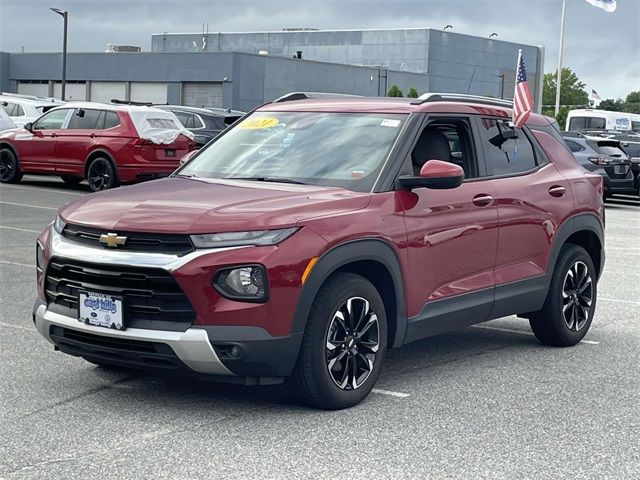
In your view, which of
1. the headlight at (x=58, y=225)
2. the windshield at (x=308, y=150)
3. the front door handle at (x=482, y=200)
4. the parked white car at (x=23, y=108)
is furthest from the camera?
the parked white car at (x=23, y=108)

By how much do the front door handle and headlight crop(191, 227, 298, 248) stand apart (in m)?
1.89

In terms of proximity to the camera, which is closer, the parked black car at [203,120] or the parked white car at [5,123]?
the parked white car at [5,123]

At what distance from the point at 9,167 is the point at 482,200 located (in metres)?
18.5

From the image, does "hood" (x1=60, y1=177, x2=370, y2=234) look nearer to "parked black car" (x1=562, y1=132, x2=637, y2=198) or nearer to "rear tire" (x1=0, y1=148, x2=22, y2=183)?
"rear tire" (x1=0, y1=148, x2=22, y2=183)

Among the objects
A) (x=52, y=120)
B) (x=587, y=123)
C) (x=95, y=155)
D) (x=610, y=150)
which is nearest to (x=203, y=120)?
(x=52, y=120)

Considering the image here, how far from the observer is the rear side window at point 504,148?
7.75 m

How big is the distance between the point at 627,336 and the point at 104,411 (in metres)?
4.54

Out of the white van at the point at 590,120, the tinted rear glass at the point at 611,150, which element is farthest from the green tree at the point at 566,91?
the tinted rear glass at the point at 611,150

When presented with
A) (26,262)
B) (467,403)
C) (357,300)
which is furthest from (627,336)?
(26,262)

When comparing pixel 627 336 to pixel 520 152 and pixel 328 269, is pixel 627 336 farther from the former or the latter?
pixel 328 269

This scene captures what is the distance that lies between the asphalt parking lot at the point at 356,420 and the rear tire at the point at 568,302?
0.13 metres

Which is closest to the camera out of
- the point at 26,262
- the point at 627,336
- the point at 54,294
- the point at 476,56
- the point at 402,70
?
the point at 54,294

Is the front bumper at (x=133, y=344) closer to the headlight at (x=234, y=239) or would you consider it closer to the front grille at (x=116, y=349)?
the front grille at (x=116, y=349)

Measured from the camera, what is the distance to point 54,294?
6277 millimetres
